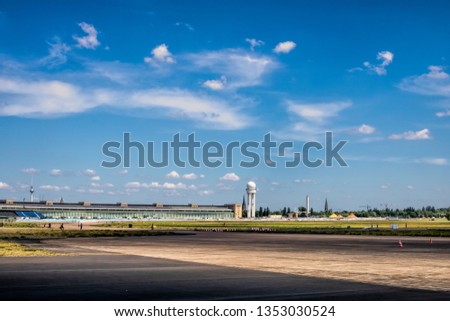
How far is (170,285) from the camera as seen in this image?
23.6 meters

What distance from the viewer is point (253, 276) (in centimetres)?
2742

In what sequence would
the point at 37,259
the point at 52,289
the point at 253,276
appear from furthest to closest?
the point at 37,259, the point at 253,276, the point at 52,289

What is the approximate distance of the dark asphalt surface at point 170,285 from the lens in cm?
2022

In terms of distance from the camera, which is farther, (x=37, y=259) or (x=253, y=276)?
(x=37, y=259)

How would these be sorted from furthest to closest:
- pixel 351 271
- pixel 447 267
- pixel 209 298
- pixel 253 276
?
1. pixel 447 267
2. pixel 351 271
3. pixel 253 276
4. pixel 209 298

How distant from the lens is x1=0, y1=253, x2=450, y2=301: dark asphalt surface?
66.3 feet
